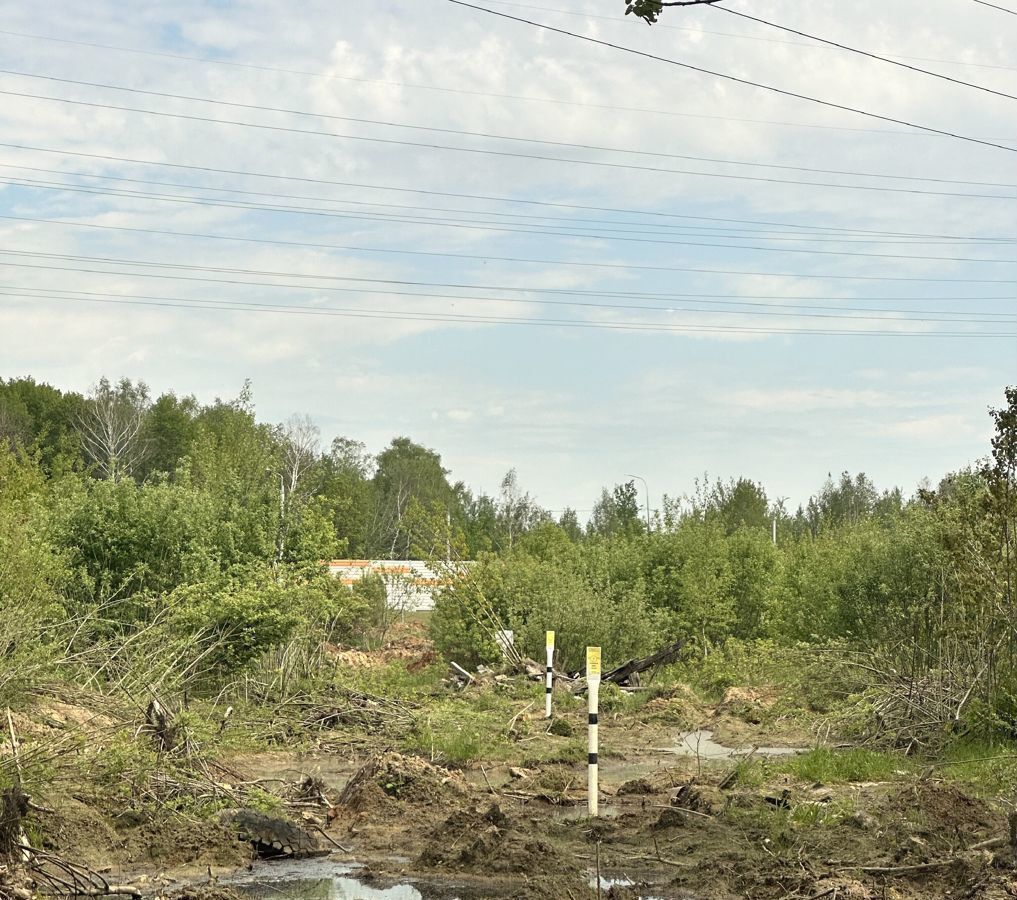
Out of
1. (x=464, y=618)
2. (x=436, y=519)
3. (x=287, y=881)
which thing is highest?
(x=436, y=519)

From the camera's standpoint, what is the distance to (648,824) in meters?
11.4

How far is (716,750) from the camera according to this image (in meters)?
18.2

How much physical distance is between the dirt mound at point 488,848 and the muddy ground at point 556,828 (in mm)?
18

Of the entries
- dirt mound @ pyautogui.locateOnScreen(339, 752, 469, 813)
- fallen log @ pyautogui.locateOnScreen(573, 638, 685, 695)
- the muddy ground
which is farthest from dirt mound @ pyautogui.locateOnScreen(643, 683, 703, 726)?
dirt mound @ pyautogui.locateOnScreen(339, 752, 469, 813)

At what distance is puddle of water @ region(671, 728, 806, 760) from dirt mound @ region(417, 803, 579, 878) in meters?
6.00

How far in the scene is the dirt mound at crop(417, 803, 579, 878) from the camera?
32.5ft

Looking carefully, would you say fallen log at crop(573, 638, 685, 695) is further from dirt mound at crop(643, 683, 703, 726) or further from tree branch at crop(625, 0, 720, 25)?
tree branch at crop(625, 0, 720, 25)

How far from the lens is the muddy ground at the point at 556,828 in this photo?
920cm

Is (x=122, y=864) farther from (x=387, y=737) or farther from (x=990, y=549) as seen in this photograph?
(x=990, y=549)

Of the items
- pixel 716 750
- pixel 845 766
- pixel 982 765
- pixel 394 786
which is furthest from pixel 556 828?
pixel 716 750

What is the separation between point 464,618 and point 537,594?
1.81 m

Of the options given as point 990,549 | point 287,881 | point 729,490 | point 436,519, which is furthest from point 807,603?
point 729,490

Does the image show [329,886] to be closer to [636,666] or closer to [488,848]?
[488,848]

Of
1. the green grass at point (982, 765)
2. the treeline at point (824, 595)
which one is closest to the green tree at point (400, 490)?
the treeline at point (824, 595)
